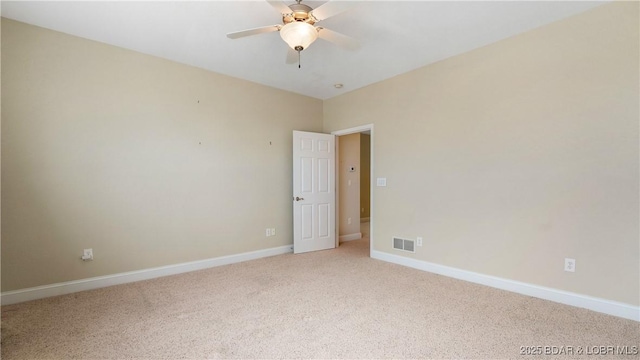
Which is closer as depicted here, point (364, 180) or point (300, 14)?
point (300, 14)

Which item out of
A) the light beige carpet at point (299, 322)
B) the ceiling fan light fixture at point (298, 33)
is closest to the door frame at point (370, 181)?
the light beige carpet at point (299, 322)

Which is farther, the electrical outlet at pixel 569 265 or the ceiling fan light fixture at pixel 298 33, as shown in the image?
the electrical outlet at pixel 569 265

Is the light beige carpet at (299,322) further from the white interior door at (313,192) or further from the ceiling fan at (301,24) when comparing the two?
the ceiling fan at (301,24)

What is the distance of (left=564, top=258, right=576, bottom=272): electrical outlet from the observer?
2.61 meters

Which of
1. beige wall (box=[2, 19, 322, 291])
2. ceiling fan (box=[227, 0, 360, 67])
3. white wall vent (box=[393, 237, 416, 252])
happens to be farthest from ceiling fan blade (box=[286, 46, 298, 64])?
white wall vent (box=[393, 237, 416, 252])

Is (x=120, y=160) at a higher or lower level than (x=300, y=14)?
lower

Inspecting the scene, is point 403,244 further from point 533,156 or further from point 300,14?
point 300,14

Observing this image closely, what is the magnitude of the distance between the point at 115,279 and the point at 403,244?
3534 millimetres

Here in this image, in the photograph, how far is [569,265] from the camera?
2637mm

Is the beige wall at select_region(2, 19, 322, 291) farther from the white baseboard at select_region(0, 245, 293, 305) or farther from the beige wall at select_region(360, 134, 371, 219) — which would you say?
the beige wall at select_region(360, 134, 371, 219)

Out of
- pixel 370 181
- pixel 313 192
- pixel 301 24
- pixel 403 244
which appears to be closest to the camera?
pixel 301 24

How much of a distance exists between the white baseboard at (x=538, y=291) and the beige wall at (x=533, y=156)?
2.3 inches

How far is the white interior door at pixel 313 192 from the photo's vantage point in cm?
462

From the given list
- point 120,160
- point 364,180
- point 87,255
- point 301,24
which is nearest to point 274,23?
point 301,24
